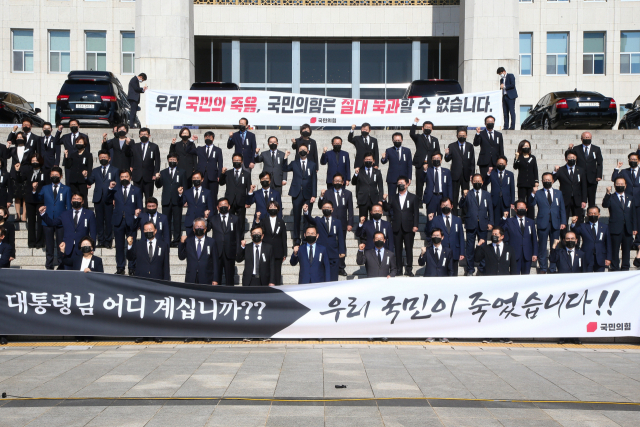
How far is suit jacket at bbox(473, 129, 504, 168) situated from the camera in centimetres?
1519

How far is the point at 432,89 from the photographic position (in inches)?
781

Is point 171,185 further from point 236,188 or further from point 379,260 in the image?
point 379,260

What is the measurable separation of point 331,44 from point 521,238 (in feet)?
76.0

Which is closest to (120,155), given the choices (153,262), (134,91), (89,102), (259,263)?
(153,262)

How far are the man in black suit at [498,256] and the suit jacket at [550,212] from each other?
1.69 m

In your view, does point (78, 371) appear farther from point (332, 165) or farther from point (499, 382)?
point (332, 165)

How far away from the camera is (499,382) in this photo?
8.02m

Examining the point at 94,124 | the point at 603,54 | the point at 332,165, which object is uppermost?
the point at 603,54

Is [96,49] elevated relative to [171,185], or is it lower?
elevated

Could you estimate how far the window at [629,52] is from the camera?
114 feet

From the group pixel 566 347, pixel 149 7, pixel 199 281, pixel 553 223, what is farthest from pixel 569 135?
pixel 149 7

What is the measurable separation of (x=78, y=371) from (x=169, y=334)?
7.18 ft

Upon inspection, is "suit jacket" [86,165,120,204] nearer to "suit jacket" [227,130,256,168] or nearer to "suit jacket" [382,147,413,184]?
"suit jacket" [227,130,256,168]

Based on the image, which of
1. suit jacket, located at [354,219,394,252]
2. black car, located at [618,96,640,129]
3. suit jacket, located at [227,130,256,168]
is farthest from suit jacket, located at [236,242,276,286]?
black car, located at [618,96,640,129]
